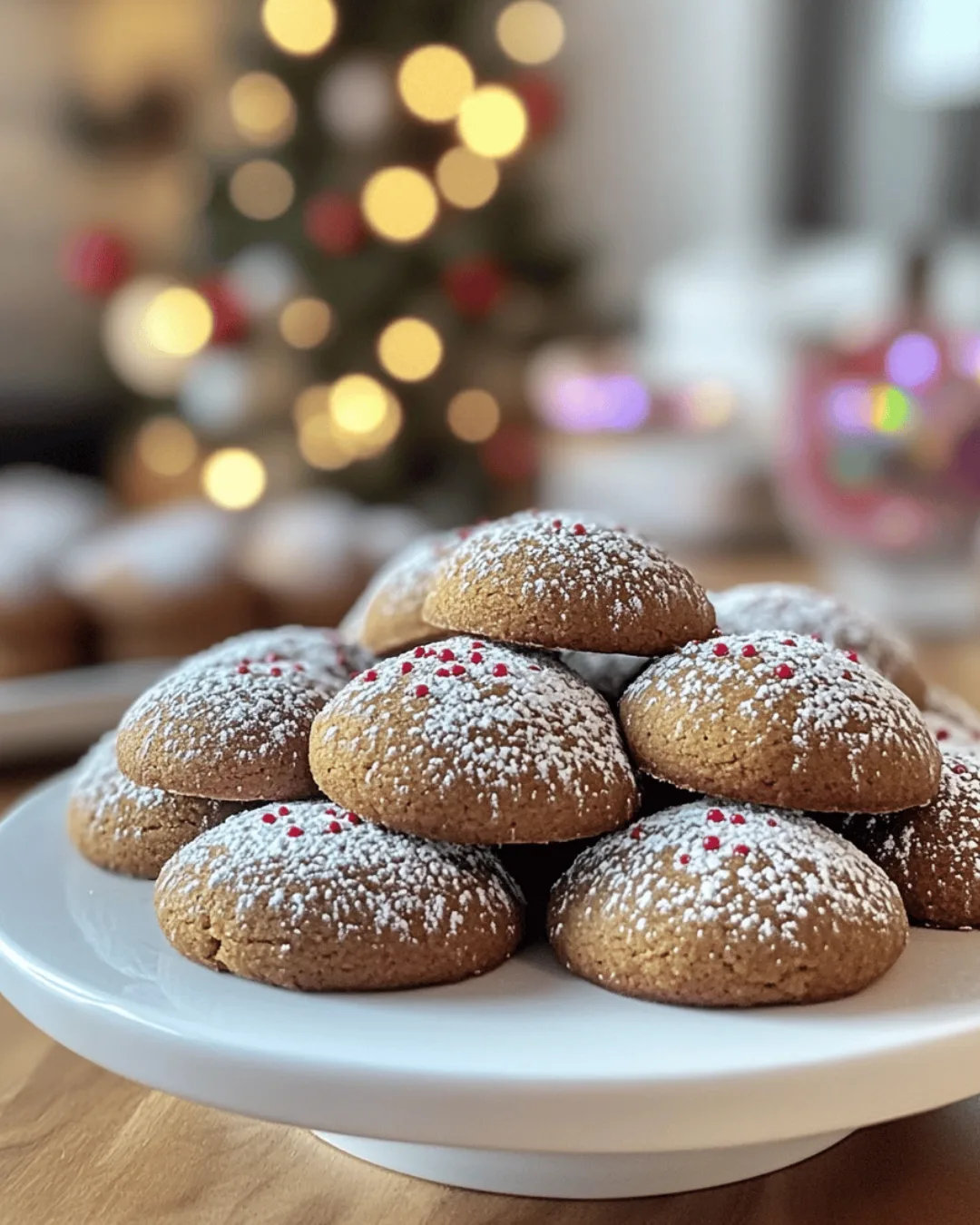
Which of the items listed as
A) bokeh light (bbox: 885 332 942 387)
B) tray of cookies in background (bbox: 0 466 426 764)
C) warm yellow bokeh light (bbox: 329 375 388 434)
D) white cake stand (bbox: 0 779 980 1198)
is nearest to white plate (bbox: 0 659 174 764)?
tray of cookies in background (bbox: 0 466 426 764)

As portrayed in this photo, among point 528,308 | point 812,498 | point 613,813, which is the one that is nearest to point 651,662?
point 613,813

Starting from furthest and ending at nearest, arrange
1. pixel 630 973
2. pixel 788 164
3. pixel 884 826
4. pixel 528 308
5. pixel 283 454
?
1. pixel 788 164
2. pixel 528 308
3. pixel 283 454
4. pixel 884 826
5. pixel 630 973

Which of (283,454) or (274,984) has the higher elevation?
(274,984)

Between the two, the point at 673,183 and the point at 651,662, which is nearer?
the point at 651,662

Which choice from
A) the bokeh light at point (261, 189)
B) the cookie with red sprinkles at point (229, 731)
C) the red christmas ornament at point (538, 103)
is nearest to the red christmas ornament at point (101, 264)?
the bokeh light at point (261, 189)

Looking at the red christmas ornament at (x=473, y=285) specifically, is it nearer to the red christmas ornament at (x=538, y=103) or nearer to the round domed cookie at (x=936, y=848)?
the red christmas ornament at (x=538, y=103)

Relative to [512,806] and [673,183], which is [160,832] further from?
[673,183]

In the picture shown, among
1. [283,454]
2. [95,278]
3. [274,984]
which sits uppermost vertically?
[95,278]

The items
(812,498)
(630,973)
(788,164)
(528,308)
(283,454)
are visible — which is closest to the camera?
(630,973)
